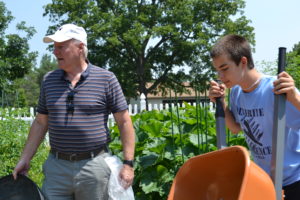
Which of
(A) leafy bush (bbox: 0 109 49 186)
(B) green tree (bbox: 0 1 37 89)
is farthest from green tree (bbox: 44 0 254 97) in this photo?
(A) leafy bush (bbox: 0 109 49 186)

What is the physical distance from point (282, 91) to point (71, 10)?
2903 cm

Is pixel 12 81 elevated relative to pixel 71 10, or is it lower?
lower

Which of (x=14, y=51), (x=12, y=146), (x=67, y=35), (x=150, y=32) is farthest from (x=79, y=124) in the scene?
(x=150, y=32)

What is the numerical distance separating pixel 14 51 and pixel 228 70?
A: 22020 mm

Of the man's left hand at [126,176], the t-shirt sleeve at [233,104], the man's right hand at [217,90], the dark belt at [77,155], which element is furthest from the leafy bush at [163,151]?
the man's right hand at [217,90]

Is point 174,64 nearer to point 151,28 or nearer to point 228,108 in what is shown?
point 151,28

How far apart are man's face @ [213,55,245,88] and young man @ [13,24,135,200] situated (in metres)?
0.90

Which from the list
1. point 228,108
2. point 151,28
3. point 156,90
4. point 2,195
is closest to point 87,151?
point 2,195

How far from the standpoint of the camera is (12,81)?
2291cm

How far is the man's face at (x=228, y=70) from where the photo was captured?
6.34 ft

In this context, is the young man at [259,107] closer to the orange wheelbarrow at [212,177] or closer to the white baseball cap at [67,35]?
the orange wheelbarrow at [212,177]

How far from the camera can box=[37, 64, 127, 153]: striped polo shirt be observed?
2588 mm

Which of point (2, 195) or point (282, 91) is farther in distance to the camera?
point (2, 195)

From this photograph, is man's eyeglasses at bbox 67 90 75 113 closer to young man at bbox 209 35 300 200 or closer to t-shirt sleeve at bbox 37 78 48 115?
t-shirt sleeve at bbox 37 78 48 115
